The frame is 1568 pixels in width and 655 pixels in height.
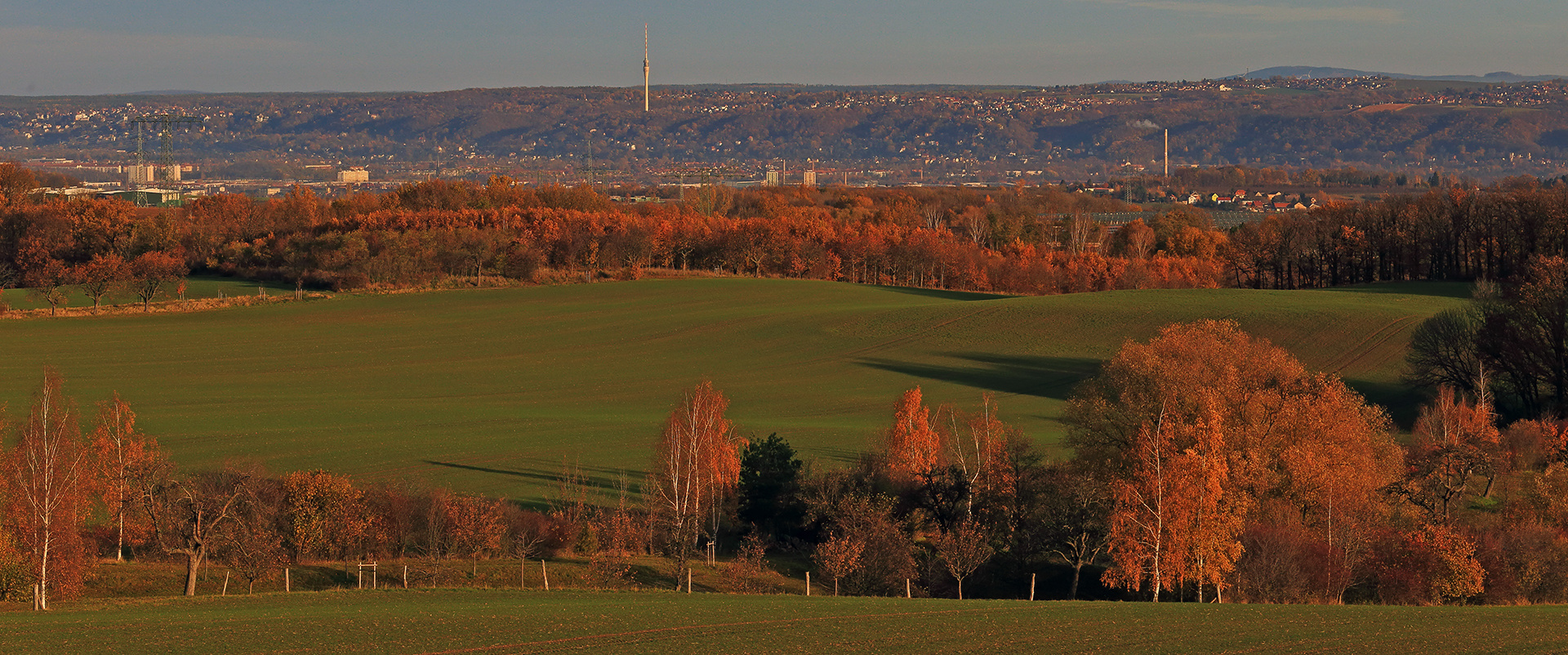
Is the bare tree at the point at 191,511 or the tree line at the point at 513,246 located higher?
the tree line at the point at 513,246

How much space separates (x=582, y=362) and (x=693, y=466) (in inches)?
1524

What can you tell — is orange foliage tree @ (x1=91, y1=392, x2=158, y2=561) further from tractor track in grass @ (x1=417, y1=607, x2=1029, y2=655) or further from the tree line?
the tree line

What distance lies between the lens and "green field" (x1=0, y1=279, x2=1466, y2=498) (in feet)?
182

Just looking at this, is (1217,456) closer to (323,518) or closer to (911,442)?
(911,442)

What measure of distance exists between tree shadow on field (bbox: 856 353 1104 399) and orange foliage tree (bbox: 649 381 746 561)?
27228mm

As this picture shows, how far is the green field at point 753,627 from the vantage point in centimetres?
2333

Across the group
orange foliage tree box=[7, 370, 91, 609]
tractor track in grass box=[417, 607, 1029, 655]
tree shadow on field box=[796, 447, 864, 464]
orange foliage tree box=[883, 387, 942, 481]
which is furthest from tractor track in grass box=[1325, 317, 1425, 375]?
orange foliage tree box=[7, 370, 91, 609]

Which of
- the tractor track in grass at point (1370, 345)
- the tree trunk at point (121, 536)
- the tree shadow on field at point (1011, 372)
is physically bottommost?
the tree trunk at point (121, 536)

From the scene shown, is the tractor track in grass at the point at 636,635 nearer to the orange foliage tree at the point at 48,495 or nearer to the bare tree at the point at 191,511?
the orange foliage tree at the point at 48,495

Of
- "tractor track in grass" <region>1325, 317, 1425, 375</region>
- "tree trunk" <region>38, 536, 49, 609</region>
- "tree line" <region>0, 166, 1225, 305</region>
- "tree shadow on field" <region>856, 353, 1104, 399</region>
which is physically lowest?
"tree trunk" <region>38, 536, 49, 609</region>

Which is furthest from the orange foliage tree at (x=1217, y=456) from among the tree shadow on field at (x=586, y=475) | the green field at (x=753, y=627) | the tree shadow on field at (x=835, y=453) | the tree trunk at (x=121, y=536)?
the tree trunk at (x=121, y=536)

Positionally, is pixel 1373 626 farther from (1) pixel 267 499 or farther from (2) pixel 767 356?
(2) pixel 767 356

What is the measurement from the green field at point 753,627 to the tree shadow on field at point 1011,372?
132 ft

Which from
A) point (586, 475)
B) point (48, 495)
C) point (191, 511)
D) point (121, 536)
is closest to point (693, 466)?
point (586, 475)
